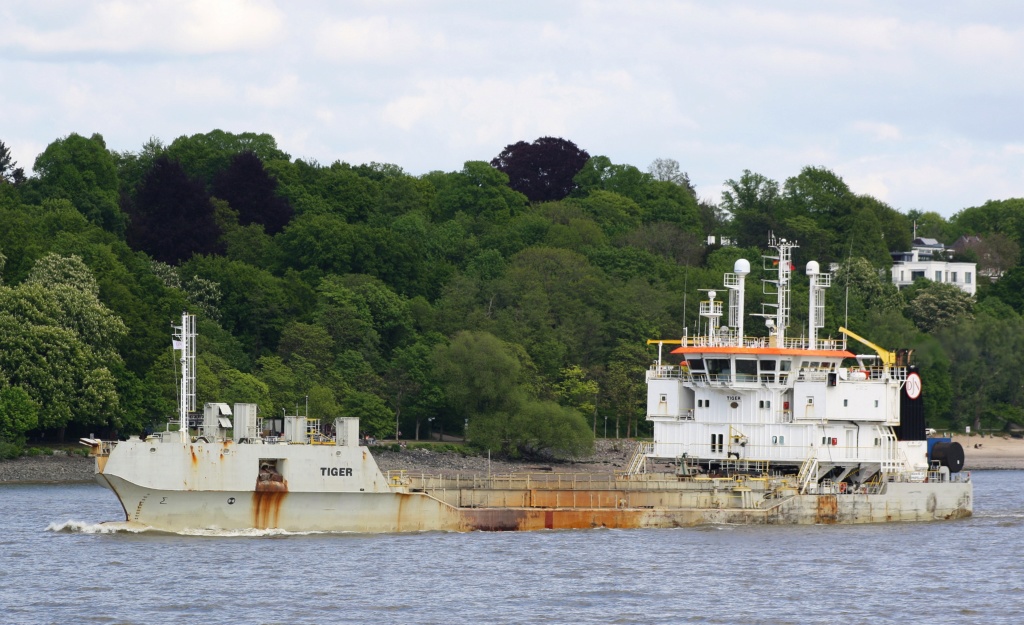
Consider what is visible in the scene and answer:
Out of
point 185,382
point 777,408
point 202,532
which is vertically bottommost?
point 202,532

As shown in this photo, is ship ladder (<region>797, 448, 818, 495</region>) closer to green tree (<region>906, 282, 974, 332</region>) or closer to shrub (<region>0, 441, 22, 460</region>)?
shrub (<region>0, 441, 22, 460</region>)

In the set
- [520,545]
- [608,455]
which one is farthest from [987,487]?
[520,545]

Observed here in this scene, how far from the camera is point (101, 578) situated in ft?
127

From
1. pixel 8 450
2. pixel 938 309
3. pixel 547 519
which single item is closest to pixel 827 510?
pixel 547 519

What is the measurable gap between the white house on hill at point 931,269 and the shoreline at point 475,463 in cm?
2807

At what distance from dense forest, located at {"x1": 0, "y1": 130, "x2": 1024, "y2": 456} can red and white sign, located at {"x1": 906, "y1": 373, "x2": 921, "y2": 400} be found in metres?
24.8

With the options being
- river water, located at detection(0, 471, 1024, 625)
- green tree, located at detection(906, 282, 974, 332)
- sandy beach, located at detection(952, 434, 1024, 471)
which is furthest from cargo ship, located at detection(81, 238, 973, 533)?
green tree, located at detection(906, 282, 974, 332)

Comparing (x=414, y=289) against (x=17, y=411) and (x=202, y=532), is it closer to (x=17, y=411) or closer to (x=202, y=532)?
(x=17, y=411)

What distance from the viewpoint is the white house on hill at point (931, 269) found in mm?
126750

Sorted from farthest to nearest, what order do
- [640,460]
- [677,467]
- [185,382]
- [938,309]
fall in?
1. [938,309]
2. [677,467]
3. [640,460]
4. [185,382]

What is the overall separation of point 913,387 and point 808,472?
5680 mm

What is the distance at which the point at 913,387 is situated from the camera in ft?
173

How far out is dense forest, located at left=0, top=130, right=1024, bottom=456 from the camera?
7838 centimetres

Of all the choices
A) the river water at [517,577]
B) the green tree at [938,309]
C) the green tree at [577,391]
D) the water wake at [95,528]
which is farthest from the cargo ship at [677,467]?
the green tree at [938,309]
